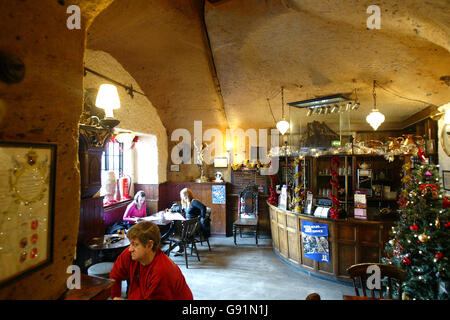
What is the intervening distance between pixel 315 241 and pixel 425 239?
6.04 ft

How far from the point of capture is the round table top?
3.46 meters

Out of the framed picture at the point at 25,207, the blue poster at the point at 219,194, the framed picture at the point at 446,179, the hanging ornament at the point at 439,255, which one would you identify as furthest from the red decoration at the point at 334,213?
the framed picture at the point at 25,207

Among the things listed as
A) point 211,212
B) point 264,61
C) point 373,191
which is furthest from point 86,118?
point 373,191

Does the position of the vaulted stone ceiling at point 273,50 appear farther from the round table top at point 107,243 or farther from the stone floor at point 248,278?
the stone floor at point 248,278

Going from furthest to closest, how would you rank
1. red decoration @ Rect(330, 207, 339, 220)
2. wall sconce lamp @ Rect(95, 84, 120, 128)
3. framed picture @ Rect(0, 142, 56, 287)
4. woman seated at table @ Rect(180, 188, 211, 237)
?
woman seated at table @ Rect(180, 188, 211, 237), red decoration @ Rect(330, 207, 339, 220), wall sconce lamp @ Rect(95, 84, 120, 128), framed picture @ Rect(0, 142, 56, 287)

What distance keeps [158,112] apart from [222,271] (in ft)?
13.7

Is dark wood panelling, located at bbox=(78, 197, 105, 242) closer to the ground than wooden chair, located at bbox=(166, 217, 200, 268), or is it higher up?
higher up

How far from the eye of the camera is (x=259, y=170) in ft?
22.8

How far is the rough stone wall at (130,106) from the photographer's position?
4050 millimetres

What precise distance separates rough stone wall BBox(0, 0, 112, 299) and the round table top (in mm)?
2396

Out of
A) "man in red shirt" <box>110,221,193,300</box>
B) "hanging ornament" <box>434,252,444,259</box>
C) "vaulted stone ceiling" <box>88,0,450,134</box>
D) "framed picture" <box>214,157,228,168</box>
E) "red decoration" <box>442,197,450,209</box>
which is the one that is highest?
"vaulted stone ceiling" <box>88,0,450,134</box>

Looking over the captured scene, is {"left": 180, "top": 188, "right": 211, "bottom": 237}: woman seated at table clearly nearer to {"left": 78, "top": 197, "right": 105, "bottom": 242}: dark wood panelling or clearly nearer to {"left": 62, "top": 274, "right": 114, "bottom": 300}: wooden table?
{"left": 78, "top": 197, "right": 105, "bottom": 242}: dark wood panelling

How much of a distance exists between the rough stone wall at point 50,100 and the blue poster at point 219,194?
18.3 feet

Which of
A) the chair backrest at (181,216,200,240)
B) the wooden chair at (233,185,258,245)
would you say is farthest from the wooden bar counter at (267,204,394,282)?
the wooden chair at (233,185,258,245)
